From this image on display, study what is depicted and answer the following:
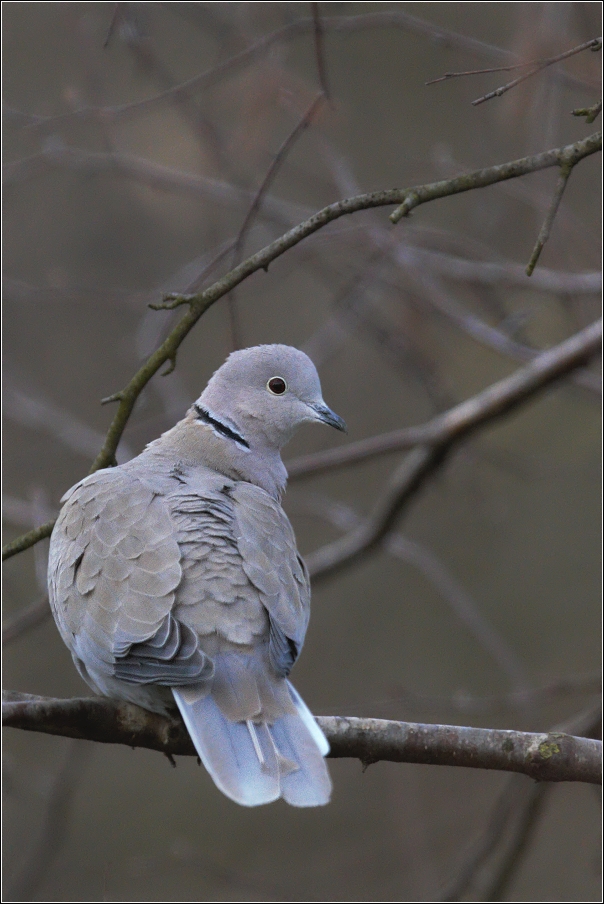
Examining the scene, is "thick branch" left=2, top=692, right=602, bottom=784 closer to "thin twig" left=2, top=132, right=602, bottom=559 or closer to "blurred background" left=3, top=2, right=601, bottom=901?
"thin twig" left=2, top=132, right=602, bottom=559

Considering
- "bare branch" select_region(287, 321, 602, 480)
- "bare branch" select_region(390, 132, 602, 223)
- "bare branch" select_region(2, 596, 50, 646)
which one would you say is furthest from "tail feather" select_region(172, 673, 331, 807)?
"bare branch" select_region(287, 321, 602, 480)

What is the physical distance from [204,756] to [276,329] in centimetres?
447

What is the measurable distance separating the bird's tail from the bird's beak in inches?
39.5

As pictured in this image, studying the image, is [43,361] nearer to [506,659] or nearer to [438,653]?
[438,653]

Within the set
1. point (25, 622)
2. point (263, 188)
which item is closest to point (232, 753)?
point (263, 188)

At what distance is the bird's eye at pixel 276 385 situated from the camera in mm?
3184

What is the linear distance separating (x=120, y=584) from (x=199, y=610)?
0.65 feet

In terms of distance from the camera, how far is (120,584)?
2359 mm

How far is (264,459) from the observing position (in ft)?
10.3

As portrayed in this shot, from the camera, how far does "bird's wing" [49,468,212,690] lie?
220cm

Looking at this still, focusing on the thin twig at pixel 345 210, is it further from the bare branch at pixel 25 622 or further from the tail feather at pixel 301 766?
the bare branch at pixel 25 622

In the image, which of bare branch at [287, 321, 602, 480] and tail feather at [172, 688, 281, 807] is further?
bare branch at [287, 321, 602, 480]

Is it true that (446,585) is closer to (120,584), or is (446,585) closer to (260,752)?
(120,584)

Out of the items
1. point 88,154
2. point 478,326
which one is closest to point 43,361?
point 88,154
